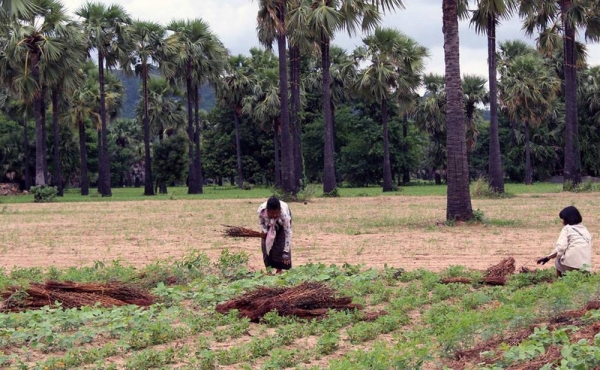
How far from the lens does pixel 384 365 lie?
19.4ft

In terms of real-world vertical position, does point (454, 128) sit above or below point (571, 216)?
above

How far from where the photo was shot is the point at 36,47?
3612 centimetres

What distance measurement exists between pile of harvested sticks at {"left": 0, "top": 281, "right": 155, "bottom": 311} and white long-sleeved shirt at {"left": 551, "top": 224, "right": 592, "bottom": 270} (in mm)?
4912

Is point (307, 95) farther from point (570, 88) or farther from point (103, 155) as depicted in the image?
point (570, 88)

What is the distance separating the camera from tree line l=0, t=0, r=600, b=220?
3222 centimetres

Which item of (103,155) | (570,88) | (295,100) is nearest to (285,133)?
(295,100)

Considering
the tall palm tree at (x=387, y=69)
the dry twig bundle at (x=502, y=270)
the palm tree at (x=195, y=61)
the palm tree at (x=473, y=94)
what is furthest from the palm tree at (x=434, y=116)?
the dry twig bundle at (x=502, y=270)

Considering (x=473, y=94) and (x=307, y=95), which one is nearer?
(x=473, y=94)

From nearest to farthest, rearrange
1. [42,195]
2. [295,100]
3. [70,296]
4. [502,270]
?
1. [70,296]
2. [502,270]
3. [42,195]
4. [295,100]

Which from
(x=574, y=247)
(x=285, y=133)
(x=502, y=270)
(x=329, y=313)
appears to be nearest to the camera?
(x=329, y=313)

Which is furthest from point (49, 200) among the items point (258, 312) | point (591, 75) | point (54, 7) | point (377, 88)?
point (591, 75)

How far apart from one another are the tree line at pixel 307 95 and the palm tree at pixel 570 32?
67 millimetres

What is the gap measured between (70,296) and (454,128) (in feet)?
39.4

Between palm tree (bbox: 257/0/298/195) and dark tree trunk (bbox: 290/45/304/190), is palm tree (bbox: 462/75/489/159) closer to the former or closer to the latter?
dark tree trunk (bbox: 290/45/304/190)
